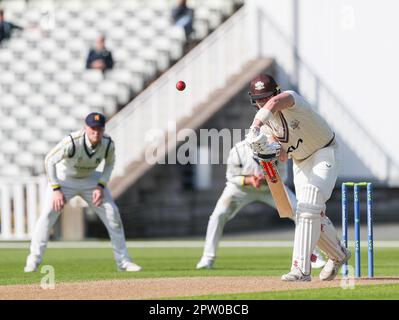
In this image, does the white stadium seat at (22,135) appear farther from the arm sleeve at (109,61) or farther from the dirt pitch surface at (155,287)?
the dirt pitch surface at (155,287)

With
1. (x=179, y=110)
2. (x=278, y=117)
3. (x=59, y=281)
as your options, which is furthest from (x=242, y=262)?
(x=179, y=110)

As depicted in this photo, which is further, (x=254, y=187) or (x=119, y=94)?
(x=119, y=94)

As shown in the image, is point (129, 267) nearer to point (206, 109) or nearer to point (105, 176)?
point (105, 176)

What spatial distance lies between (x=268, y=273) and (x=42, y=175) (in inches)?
359

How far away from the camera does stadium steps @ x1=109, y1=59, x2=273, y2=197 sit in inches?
818

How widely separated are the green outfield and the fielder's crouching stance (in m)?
0.33

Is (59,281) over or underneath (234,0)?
underneath

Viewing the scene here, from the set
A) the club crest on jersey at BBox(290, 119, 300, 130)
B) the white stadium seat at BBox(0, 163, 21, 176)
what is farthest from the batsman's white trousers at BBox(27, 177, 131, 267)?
the white stadium seat at BBox(0, 163, 21, 176)

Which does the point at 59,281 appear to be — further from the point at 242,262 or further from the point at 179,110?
the point at 179,110

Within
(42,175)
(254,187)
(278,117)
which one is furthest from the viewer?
(42,175)

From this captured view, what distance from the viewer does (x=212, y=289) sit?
11.0 meters

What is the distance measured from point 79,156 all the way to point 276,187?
11.2ft

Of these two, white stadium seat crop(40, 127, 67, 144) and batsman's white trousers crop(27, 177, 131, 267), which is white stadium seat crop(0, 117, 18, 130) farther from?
batsman's white trousers crop(27, 177, 131, 267)

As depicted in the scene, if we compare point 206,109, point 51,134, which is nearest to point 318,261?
point 206,109
